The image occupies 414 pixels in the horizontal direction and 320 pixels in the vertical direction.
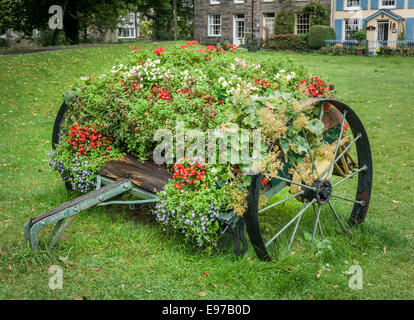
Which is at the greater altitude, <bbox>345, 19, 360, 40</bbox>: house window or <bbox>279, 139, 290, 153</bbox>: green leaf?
<bbox>345, 19, 360, 40</bbox>: house window

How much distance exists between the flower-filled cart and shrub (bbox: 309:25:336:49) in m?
22.5

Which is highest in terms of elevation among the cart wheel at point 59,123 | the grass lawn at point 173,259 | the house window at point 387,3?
the house window at point 387,3

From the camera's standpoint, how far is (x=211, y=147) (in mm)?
3967

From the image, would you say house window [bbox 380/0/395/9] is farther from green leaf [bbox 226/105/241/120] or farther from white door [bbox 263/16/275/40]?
green leaf [bbox 226/105/241/120]

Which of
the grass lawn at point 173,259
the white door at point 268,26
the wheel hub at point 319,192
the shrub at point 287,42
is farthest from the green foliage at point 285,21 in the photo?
the wheel hub at point 319,192

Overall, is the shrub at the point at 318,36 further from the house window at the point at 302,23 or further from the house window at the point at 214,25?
the house window at the point at 214,25

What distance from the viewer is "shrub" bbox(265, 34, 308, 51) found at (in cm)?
2794

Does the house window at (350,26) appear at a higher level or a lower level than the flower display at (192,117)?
higher

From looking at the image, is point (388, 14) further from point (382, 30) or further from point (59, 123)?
point (59, 123)

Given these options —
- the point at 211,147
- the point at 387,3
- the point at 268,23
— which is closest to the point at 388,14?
the point at 387,3

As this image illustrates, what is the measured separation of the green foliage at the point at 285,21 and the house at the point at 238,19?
17.0 inches

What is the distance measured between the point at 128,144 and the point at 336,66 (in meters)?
16.6

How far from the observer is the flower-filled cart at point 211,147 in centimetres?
376

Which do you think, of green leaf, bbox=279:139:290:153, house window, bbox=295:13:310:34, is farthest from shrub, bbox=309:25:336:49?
green leaf, bbox=279:139:290:153
